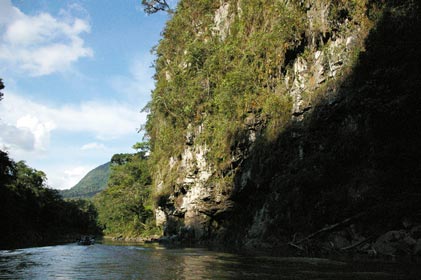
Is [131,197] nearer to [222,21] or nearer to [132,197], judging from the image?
[132,197]

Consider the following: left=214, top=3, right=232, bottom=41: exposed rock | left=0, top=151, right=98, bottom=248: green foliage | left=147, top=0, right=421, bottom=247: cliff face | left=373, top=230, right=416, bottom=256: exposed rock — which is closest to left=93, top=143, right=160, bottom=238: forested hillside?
left=0, top=151, right=98, bottom=248: green foliage

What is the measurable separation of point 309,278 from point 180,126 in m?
30.7

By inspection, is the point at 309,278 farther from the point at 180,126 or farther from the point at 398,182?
the point at 180,126

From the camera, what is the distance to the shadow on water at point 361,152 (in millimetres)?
16453

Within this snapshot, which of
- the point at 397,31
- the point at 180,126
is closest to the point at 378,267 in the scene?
the point at 397,31

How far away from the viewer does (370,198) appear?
1811 centimetres

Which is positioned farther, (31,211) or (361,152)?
(31,211)

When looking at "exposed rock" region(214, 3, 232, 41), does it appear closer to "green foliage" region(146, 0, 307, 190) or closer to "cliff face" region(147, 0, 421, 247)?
"cliff face" region(147, 0, 421, 247)

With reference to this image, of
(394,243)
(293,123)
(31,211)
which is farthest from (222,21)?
(31,211)

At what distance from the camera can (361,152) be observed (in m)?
20.1

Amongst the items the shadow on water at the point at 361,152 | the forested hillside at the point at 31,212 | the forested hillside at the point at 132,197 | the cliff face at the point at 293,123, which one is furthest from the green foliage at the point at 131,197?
the shadow on water at the point at 361,152

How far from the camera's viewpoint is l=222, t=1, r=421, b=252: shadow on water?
1645 cm

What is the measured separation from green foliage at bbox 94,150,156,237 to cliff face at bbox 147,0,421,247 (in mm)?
15054

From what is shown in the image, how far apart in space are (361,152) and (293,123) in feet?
19.5
